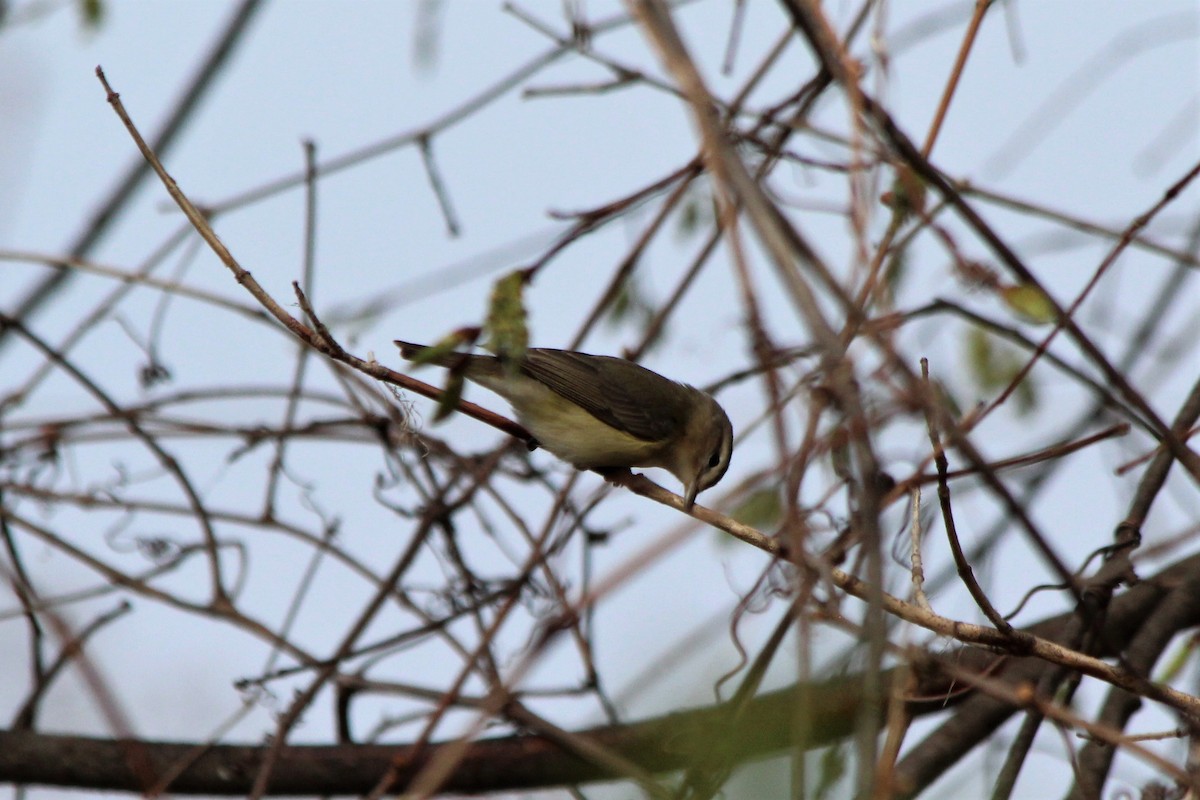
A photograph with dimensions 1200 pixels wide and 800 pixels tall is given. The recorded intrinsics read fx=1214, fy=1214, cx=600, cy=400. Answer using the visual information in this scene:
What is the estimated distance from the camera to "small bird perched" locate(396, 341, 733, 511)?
4.90 m

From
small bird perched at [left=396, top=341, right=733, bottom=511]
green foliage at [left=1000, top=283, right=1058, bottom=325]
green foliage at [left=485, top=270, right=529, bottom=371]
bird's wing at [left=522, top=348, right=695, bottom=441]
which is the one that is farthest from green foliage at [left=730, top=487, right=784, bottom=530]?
green foliage at [left=485, top=270, right=529, bottom=371]

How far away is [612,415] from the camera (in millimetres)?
5277

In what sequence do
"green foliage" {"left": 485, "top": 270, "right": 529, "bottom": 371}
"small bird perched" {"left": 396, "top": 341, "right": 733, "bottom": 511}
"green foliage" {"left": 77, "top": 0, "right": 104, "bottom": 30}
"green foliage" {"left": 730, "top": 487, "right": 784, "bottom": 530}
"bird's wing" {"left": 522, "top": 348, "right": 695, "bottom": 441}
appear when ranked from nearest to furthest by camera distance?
"green foliage" {"left": 485, "top": 270, "right": 529, "bottom": 371}
"green foliage" {"left": 730, "top": 487, "right": 784, "bottom": 530}
"green foliage" {"left": 77, "top": 0, "right": 104, "bottom": 30}
"small bird perched" {"left": 396, "top": 341, "right": 733, "bottom": 511}
"bird's wing" {"left": 522, "top": 348, "right": 695, "bottom": 441}

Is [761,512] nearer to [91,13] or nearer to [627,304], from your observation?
[627,304]

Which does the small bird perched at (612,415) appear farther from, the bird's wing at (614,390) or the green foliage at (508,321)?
the green foliage at (508,321)

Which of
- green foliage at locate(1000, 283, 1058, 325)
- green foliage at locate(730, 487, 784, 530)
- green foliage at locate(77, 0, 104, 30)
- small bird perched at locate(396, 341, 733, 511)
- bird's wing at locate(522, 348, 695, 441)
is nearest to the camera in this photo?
green foliage at locate(1000, 283, 1058, 325)

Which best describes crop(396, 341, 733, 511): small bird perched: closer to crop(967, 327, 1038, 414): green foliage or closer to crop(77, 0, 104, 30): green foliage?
crop(967, 327, 1038, 414): green foliage

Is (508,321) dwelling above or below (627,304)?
below

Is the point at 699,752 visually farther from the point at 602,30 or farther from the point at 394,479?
the point at 602,30

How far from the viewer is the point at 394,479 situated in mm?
4570

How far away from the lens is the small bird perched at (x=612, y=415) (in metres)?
4.90

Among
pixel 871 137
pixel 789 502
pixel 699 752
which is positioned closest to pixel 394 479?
pixel 871 137

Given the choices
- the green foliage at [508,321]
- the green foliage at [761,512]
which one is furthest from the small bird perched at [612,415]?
the green foliage at [508,321]

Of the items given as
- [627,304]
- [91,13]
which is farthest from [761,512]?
[91,13]
